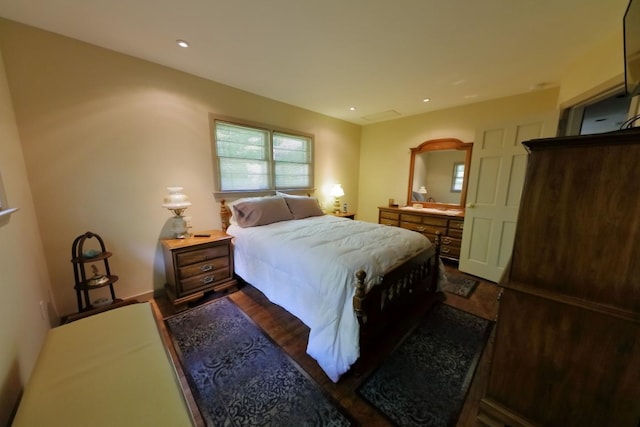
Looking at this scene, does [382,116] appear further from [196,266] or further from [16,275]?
[16,275]

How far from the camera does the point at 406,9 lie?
5.06ft

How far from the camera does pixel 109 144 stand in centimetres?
209

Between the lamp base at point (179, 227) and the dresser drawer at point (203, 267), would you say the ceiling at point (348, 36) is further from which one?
the dresser drawer at point (203, 267)

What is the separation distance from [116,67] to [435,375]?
371 cm

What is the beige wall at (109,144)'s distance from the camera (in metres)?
1.79

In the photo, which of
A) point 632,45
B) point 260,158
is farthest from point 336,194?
point 632,45

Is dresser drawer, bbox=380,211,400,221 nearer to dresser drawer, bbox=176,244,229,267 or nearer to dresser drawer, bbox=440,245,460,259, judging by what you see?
dresser drawer, bbox=440,245,460,259

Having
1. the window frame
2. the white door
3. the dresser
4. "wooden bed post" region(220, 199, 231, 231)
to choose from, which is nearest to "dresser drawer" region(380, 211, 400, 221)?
the dresser

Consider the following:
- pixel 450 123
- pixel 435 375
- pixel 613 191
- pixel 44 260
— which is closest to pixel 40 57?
pixel 44 260

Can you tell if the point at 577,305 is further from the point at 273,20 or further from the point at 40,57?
the point at 40,57

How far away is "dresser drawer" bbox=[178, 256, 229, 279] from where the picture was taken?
7.32ft

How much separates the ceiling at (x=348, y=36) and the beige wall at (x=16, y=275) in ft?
3.18

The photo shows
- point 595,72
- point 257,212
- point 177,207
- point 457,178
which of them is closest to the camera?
point 595,72

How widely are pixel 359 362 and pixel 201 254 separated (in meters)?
1.82
